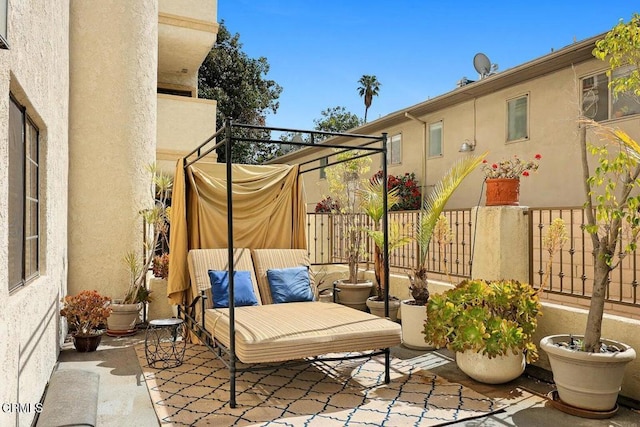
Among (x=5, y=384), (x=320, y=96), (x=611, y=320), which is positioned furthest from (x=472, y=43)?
(x=5, y=384)

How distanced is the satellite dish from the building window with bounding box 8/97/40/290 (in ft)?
32.3

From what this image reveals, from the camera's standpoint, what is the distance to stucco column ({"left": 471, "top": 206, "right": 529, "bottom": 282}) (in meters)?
5.88

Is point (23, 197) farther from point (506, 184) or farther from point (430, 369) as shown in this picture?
point (506, 184)

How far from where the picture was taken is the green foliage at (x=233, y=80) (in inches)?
773

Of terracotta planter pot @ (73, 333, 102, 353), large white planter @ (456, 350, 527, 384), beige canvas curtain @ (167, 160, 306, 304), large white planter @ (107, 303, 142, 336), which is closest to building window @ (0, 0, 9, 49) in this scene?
beige canvas curtain @ (167, 160, 306, 304)

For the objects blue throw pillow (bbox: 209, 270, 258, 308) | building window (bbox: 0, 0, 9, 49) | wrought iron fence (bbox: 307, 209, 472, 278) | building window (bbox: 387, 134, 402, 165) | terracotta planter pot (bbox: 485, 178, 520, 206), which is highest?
building window (bbox: 387, 134, 402, 165)

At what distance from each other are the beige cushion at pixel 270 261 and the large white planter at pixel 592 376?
3.54 metres

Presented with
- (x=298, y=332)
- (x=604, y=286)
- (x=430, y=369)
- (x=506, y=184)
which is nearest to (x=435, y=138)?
(x=506, y=184)

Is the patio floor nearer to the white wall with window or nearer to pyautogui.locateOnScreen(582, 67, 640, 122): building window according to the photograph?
pyautogui.locateOnScreen(582, 67, 640, 122): building window

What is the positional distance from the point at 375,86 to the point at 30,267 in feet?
104

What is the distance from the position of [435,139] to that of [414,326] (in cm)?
678

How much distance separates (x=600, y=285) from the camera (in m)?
4.48

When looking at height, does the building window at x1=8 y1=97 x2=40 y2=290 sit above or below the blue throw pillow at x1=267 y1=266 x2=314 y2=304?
above

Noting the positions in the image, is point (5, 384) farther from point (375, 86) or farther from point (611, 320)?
point (375, 86)
